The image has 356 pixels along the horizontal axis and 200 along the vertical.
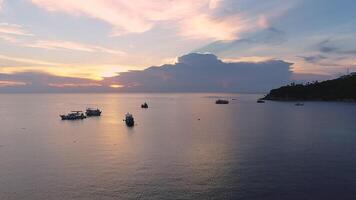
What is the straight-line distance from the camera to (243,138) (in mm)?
106750

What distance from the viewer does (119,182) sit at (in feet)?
194

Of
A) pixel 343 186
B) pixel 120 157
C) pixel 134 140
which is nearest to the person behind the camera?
pixel 343 186

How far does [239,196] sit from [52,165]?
37.2 metres

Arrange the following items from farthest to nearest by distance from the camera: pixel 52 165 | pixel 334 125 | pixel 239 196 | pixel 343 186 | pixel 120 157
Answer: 1. pixel 334 125
2. pixel 120 157
3. pixel 52 165
4. pixel 343 186
5. pixel 239 196

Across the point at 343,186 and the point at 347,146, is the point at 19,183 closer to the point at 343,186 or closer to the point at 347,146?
the point at 343,186

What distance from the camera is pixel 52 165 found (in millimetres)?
71688

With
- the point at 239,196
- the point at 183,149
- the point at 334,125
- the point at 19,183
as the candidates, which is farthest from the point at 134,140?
the point at 334,125

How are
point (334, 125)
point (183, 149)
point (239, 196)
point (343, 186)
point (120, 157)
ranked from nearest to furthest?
point (239, 196) < point (343, 186) < point (120, 157) < point (183, 149) < point (334, 125)

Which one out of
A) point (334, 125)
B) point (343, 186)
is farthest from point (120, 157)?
point (334, 125)

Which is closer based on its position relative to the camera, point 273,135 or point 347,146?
point 347,146

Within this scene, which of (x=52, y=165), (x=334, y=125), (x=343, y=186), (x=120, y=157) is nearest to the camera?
(x=343, y=186)

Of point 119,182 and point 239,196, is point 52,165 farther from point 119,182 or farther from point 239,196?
point 239,196

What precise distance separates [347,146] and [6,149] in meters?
80.6

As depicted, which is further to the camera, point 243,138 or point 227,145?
point 243,138
